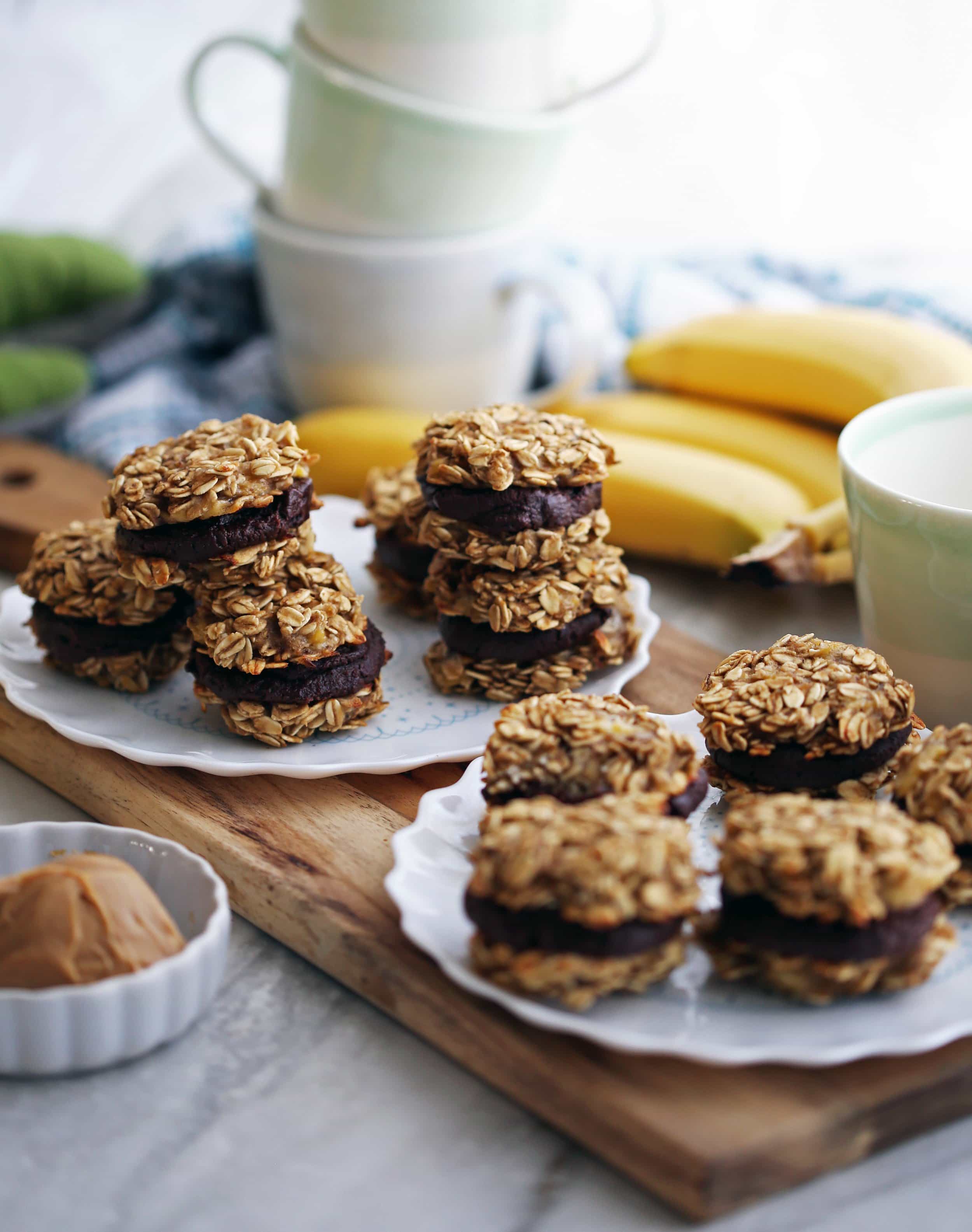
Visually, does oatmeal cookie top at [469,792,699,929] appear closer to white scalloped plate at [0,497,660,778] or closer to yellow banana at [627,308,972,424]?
white scalloped plate at [0,497,660,778]

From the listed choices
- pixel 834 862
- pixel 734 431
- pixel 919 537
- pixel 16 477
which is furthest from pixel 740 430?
pixel 834 862

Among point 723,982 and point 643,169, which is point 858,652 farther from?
point 643,169

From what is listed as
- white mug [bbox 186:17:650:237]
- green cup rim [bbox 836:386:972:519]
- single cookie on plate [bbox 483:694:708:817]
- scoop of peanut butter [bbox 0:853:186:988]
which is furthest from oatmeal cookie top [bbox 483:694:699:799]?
white mug [bbox 186:17:650:237]

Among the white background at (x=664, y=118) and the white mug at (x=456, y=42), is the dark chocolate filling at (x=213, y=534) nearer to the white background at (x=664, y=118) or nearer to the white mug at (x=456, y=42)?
the white mug at (x=456, y=42)

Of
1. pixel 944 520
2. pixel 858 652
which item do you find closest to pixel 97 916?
pixel 858 652

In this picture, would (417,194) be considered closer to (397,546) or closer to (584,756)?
(397,546)

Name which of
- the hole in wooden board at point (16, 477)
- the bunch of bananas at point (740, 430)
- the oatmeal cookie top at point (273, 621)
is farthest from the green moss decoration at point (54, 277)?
the oatmeal cookie top at point (273, 621)

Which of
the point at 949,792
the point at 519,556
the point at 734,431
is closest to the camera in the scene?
the point at 949,792

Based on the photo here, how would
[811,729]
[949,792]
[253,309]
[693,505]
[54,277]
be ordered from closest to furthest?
[949,792] < [811,729] < [693,505] < [54,277] < [253,309]
